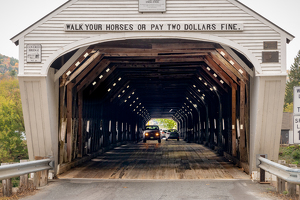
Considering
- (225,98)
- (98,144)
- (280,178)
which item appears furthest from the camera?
(98,144)

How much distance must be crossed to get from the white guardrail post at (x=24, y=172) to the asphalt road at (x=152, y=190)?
293 mm

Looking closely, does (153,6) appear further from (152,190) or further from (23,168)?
(23,168)

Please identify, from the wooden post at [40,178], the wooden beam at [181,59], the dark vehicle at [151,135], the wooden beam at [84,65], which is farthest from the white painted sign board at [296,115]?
the dark vehicle at [151,135]

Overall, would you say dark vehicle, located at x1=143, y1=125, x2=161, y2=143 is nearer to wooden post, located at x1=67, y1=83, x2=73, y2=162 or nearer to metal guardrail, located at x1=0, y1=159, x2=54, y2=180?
wooden post, located at x1=67, y1=83, x2=73, y2=162

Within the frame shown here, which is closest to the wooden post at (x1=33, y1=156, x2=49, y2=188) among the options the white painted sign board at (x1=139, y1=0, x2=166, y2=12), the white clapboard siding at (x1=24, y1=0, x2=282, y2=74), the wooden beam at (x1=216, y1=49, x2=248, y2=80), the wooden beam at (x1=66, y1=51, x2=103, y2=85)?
the white clapboard siding at (x1=24, y1=0, x2=282, y2=74)

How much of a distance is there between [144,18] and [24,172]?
486cm

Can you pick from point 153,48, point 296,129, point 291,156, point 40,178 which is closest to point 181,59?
point 153,48

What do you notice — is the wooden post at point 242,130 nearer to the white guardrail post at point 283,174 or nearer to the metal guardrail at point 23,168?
the white guardrail post at point 283,174

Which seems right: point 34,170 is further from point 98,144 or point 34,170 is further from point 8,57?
point 8,57

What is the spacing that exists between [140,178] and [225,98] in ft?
27.5

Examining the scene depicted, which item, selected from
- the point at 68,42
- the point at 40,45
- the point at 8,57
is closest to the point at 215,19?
the point at 68,42

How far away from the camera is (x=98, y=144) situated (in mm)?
19094

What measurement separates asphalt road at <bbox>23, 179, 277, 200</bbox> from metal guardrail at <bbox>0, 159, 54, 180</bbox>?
1.61 feet

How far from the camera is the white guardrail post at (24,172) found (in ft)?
24.2
